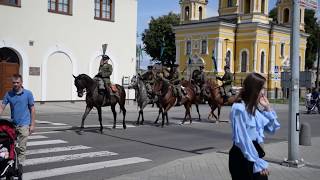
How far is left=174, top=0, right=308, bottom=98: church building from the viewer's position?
6681 centimetres

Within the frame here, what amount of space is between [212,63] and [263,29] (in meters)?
8.54

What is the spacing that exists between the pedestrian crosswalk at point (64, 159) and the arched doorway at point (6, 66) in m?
16.3

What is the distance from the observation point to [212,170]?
32.2 ft

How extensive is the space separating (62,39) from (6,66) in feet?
13.8

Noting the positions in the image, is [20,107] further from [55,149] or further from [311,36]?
[311,36]

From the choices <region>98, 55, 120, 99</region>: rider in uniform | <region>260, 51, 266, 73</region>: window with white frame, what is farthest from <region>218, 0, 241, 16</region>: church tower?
<region>98, 55, 120, 99</region>: rider in uniform

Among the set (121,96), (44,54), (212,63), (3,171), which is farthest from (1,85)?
(212,63)

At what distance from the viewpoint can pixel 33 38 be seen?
2995 centimetres

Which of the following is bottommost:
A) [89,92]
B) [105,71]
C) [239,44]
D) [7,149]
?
[7,149]

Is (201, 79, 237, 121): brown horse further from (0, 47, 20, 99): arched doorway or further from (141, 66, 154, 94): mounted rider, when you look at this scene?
(0, 47, 20, 99): arched doorway

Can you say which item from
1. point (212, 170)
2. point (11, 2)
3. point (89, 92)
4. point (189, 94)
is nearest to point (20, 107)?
point (212, 170)

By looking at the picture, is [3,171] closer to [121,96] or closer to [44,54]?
[121,96]

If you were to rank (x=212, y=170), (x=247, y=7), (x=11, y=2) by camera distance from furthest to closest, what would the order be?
(x=247, y=7) → (x=11, y=2) → (x=212, y=170)

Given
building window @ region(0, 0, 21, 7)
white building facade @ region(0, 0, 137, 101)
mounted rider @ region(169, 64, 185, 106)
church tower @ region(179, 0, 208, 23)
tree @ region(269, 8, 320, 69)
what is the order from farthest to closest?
tree @ region(269, 8, 320, 69) → church tower @ region(179, 0, 208, 23) → white building facade @ region(0, 0, 137, 101) → building window @ region(0, 0, 21, 7) → mounted rider @ region(169, 64, 185, 106)
